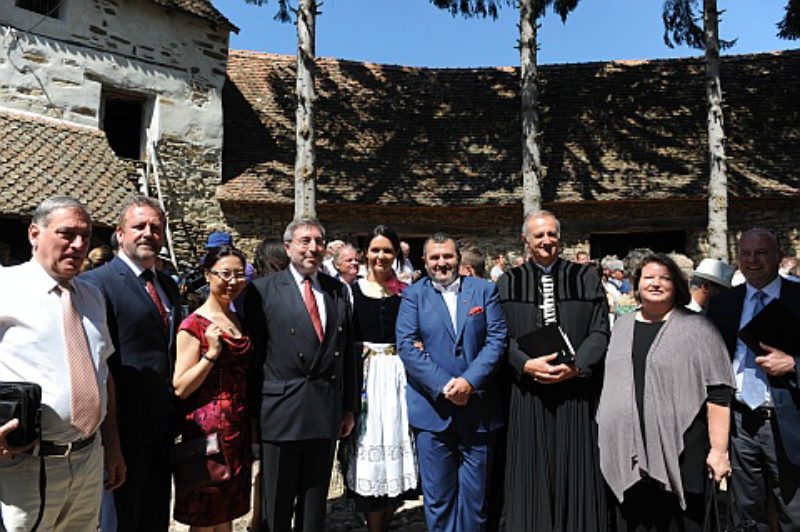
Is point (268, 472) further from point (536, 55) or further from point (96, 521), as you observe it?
point (536, 55)

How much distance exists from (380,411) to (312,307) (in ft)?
3.10

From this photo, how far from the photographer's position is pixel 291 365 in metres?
3.21

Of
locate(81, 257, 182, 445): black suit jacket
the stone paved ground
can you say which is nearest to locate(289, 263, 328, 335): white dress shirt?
locate(81, 257, 182, 445): black suit jacket

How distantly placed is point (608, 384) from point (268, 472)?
1848mm

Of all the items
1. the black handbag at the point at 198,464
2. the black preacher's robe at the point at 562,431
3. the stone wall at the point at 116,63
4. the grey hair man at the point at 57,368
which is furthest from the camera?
the stone wall at the point at 116,63

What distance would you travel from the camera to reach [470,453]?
3396 mm

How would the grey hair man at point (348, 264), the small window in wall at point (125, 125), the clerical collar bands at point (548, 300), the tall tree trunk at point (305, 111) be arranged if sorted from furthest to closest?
the small window in wall at point (125, 125) < the tall tree trunk at point (305, 111) < the grey hair man at point (348, 264) < the clerical collar bands at point (548, 300)

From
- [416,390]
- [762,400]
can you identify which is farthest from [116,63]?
[762,400]

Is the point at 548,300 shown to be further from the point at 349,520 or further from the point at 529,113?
the point at 529,113

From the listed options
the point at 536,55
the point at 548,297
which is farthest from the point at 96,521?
the point at 536,55

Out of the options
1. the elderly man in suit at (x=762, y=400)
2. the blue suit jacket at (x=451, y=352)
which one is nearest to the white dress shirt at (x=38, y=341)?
the blue suit jacket at (x=451, y=352)

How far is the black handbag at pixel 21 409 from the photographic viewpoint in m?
2.07

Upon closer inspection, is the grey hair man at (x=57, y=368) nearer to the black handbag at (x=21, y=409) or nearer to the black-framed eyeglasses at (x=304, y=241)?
the black handbag at (x=21, y=409)

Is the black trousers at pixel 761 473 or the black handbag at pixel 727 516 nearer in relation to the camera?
the black handbag at pixel 727 516
